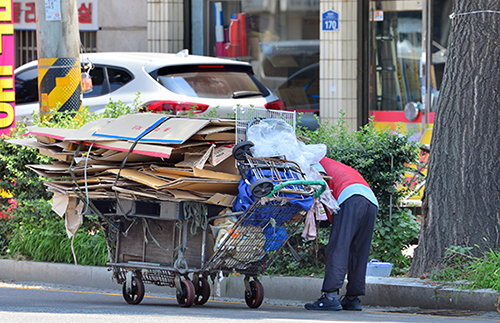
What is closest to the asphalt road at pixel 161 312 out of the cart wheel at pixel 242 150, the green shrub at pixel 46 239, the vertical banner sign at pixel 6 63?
the green shrub at pixel 46 239

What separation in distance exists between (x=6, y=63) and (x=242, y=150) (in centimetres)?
Answer: 474

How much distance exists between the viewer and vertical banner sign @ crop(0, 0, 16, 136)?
889cm

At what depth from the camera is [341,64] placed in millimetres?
12547

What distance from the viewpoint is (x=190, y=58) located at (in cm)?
1044

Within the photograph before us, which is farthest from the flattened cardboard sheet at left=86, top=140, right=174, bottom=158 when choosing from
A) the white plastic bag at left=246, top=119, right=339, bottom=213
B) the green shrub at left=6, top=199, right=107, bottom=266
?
the green shrub at left=6, top=199, right=107, bottom=266

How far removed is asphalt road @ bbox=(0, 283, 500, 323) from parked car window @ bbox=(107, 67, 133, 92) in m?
4.17

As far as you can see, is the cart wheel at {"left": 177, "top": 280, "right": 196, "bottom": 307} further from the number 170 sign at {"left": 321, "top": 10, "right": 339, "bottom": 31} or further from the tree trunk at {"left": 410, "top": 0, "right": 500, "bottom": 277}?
the number 170 sign at {"left": 321, "top": 10, "right": 339, "bottom": 31}

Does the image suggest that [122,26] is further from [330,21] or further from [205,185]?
[205,185]

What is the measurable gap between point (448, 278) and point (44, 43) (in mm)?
5080

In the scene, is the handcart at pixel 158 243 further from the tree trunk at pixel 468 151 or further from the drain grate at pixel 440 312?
the tree trunk at pixel 468 151

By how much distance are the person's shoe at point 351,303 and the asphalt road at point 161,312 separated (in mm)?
98

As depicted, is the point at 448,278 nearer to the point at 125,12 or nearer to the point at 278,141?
the point at 278,141

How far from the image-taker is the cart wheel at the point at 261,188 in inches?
201

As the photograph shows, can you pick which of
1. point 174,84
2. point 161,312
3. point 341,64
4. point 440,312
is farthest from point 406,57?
point 161,312
